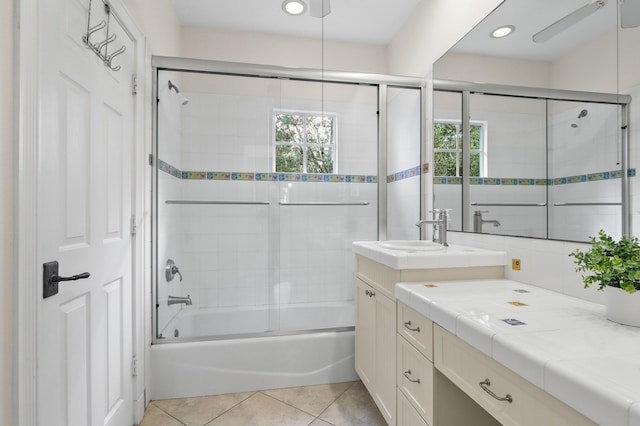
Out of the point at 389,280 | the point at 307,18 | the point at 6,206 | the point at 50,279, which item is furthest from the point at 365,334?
the point at 307,18

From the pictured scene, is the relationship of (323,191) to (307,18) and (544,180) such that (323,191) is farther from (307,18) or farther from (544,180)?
(307,18)

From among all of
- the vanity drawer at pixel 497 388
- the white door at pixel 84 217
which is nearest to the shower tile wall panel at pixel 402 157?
the vanity drawer at pixel 497 388

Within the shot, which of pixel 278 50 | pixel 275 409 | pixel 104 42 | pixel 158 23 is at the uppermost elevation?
pixel 278 50

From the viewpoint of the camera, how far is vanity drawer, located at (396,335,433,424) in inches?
48.3

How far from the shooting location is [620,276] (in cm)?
91

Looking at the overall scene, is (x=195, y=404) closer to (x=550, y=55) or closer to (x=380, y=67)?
(x=550, y=55)

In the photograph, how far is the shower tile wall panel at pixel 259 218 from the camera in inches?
94.8

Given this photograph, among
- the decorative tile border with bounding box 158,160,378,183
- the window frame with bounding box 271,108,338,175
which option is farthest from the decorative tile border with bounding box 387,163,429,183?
the window frame with bounding box 271,108,338,175

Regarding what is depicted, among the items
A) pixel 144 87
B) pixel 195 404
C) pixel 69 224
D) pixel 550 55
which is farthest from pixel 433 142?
pixel 195 404

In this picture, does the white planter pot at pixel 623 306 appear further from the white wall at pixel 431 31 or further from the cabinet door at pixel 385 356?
the white wall at pixel 431 31

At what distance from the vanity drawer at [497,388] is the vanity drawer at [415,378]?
0.37 feet

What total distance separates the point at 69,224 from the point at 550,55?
2062mm

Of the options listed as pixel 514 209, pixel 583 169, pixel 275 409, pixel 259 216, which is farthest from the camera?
pixel 259 216

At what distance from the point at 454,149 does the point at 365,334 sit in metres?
1.28
